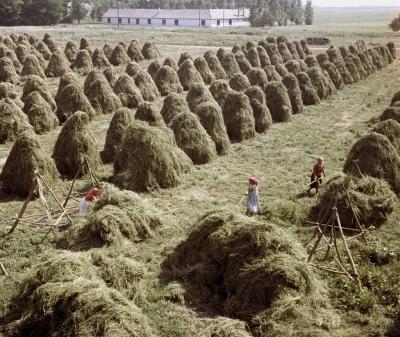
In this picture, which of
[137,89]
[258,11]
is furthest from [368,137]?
[258,11]

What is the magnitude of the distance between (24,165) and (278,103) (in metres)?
16.1

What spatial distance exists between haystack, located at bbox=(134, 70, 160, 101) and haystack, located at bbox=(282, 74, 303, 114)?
9009 millimetres

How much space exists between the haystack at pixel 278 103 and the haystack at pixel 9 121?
14.2 meters

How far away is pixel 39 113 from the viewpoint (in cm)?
2330

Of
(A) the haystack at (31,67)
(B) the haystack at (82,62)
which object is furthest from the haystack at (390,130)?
(B) the haystack at (82,62)

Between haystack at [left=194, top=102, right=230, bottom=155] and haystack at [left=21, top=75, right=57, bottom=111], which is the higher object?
haystack at [left=21, top=75, right=57, bottom=111]

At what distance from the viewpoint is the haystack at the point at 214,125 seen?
20.9 metres

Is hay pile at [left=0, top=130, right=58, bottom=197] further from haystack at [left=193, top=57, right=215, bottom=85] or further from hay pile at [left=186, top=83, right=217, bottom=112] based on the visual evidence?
haystack at [left=193, top=57, right=215, bottom=85]

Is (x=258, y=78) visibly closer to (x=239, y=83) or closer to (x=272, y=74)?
(x=272, y=74)

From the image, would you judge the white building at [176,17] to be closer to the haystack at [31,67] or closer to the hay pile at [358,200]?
the haystack at [31,67]

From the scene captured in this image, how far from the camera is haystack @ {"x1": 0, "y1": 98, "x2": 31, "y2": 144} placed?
21.3m

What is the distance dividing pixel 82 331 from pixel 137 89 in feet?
74.3

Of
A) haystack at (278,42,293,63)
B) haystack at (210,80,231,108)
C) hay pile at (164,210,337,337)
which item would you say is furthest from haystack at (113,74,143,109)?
haystack at (278,42,293,63)

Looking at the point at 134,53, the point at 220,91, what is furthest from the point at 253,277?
the point at 134,53
